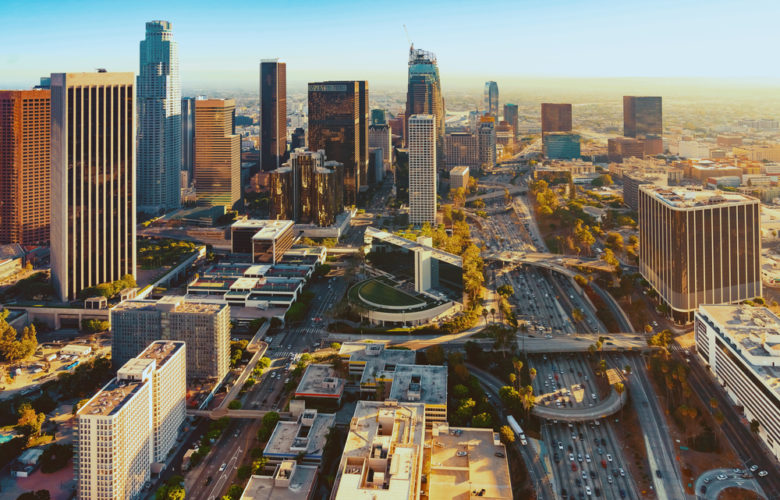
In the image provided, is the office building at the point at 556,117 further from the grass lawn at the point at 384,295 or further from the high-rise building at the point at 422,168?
the grass lawn at the point at 384,295

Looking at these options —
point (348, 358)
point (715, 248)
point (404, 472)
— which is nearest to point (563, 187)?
point (715, 248)

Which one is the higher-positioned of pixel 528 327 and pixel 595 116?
pixel 595 116

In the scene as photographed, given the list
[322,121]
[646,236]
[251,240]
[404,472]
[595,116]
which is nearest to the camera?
[404,472]

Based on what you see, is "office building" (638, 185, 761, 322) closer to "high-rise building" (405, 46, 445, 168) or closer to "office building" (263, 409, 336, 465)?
"office building" (263, 409, 336, 465)

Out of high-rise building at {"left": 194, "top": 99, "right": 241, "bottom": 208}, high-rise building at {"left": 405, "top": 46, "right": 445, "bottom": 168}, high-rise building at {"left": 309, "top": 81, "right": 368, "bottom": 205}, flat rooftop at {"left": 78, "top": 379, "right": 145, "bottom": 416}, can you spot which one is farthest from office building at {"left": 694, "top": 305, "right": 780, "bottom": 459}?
high-rise building at {"left": 405, "top": 46, "right": 445, "bottom": 168}

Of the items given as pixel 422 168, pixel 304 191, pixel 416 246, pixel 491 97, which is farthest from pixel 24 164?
pixel 491 97

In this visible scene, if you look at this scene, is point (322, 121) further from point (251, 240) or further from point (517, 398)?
point (517, 398)
